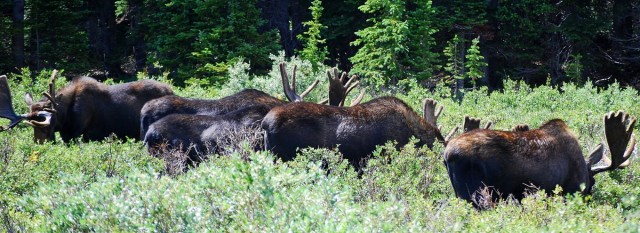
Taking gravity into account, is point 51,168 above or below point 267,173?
below

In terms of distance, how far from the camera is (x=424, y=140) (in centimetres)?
1216

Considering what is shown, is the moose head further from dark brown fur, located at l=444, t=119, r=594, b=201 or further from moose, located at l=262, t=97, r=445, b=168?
dark brown fur, located at l=444, t=119, r=594, b=201

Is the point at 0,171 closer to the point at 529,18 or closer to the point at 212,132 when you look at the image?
the point at 212,132

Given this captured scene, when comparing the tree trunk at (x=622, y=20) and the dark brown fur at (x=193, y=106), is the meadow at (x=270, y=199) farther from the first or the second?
the tree trunk at (x=622, y=20)

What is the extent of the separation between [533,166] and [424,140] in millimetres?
2269

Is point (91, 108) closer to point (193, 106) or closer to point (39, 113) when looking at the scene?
point (39, 113)

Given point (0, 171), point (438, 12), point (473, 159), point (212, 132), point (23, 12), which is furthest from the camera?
point (23, 12)

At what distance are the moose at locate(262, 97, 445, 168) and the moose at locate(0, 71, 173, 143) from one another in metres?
5.02

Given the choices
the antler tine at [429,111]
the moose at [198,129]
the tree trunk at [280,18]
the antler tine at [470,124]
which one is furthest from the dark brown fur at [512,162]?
the tree trunk at [280,18]

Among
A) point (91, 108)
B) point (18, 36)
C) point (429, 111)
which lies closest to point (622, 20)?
point (18, 36)

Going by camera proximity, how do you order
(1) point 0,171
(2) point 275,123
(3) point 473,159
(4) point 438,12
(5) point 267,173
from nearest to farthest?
1. (5) point 267,173
2. (3) point 473,159
3. (1) point 0,171
4. (2) point 275,123
5. (4) point 438,12

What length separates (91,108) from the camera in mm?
16547

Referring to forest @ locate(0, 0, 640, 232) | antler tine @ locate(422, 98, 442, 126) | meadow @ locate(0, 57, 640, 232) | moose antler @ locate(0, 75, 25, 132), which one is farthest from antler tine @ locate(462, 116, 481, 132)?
moose antler @ locate(0, 75, 25, 132)

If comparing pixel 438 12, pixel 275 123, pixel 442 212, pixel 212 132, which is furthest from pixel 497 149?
pixel 438 12
